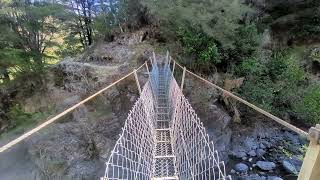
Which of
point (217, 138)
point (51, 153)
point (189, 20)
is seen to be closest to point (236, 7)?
A: point (189, 20)

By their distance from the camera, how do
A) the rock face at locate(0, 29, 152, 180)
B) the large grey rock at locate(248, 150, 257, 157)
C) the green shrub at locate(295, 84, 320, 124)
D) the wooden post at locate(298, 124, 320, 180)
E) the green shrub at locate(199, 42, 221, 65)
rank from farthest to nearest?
the green shrub at locate(199, 42, 221, 65), the green shrub at locate(295, 84, 320, 124), the large grey rock at locate(248, 150, 257, 157), the rock face at locate(0, 29, 152, 180), the wooden post at locate(298, 124, 320, 180)

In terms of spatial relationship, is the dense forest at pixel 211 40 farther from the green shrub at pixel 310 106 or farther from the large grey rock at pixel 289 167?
the large grey rock at pixel 289 167

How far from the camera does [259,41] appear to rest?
17.0ft

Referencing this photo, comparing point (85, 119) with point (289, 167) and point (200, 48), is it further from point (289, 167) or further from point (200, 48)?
point (289, 167)

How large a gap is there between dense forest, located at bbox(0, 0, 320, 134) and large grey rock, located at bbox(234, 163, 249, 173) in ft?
4.09

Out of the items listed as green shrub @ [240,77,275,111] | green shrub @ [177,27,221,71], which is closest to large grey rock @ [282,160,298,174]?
green shrub @ [240,77,275,111]

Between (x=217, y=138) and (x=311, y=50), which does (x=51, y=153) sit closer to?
(x=217, y=138)

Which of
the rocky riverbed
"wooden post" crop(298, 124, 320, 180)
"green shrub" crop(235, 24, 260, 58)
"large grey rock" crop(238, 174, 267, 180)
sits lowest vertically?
"large grey rock" crop(238, 174, 267, 180)

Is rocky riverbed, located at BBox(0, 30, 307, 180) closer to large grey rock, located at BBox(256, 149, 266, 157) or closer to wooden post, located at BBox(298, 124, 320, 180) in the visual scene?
large grey rock, located at BBox(256, 149, 266, 157)

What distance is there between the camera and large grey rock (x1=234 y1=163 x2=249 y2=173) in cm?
383

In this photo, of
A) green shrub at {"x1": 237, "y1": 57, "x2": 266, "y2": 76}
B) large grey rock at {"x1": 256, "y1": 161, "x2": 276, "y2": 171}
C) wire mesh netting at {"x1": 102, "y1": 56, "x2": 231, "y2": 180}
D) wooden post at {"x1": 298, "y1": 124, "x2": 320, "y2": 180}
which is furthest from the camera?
green shrub at {"x1": 237, "y1": 57, "x2": 266, "y2": 76}

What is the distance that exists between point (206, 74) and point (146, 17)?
2.25m

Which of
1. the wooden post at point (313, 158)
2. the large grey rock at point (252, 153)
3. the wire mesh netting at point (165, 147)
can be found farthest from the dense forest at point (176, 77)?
the wooden post at point (313, 158)

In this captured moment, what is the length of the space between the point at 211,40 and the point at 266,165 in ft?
6.99
